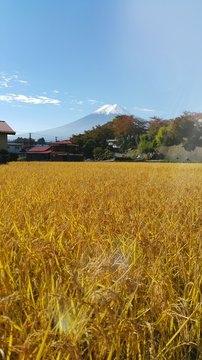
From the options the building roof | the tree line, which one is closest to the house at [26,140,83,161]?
the tree line

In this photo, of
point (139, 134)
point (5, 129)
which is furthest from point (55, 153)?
point (5, 129)

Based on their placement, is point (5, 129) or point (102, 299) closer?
point (102, 299)

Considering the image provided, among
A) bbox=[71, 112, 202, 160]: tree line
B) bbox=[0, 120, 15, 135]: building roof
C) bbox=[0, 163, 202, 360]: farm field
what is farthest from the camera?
bbox=[71, 112, 202, 160]: tree line

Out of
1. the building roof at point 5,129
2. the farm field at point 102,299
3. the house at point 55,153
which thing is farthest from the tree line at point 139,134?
the farm field at point 102,299

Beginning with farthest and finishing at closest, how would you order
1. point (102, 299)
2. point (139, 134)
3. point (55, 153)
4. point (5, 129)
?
point (139, 134)
point (55, 153)
point (5, 129)
point (102, 299)

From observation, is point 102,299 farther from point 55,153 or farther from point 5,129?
point 55,153

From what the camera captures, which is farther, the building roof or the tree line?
the tree line

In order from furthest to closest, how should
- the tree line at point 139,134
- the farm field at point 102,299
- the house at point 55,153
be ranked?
the house at point 55,153 < the tree line at point 139,134 < the farm field at point 102,299

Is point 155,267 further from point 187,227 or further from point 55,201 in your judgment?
point 55,201

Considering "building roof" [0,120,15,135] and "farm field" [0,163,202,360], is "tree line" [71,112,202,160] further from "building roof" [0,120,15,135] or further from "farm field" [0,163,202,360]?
"farm field" [0,163,202,360]

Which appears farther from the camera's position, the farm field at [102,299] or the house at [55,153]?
the house at [55,153]

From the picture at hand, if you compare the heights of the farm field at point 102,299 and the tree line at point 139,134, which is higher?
the tree line at point 139,134

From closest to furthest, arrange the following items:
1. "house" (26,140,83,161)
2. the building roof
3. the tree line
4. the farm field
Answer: the farm field
the building roof
the tree line
"house" (26,140,83,161)

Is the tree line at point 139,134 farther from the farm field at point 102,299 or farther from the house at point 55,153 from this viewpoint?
the farm field at point 102,299
